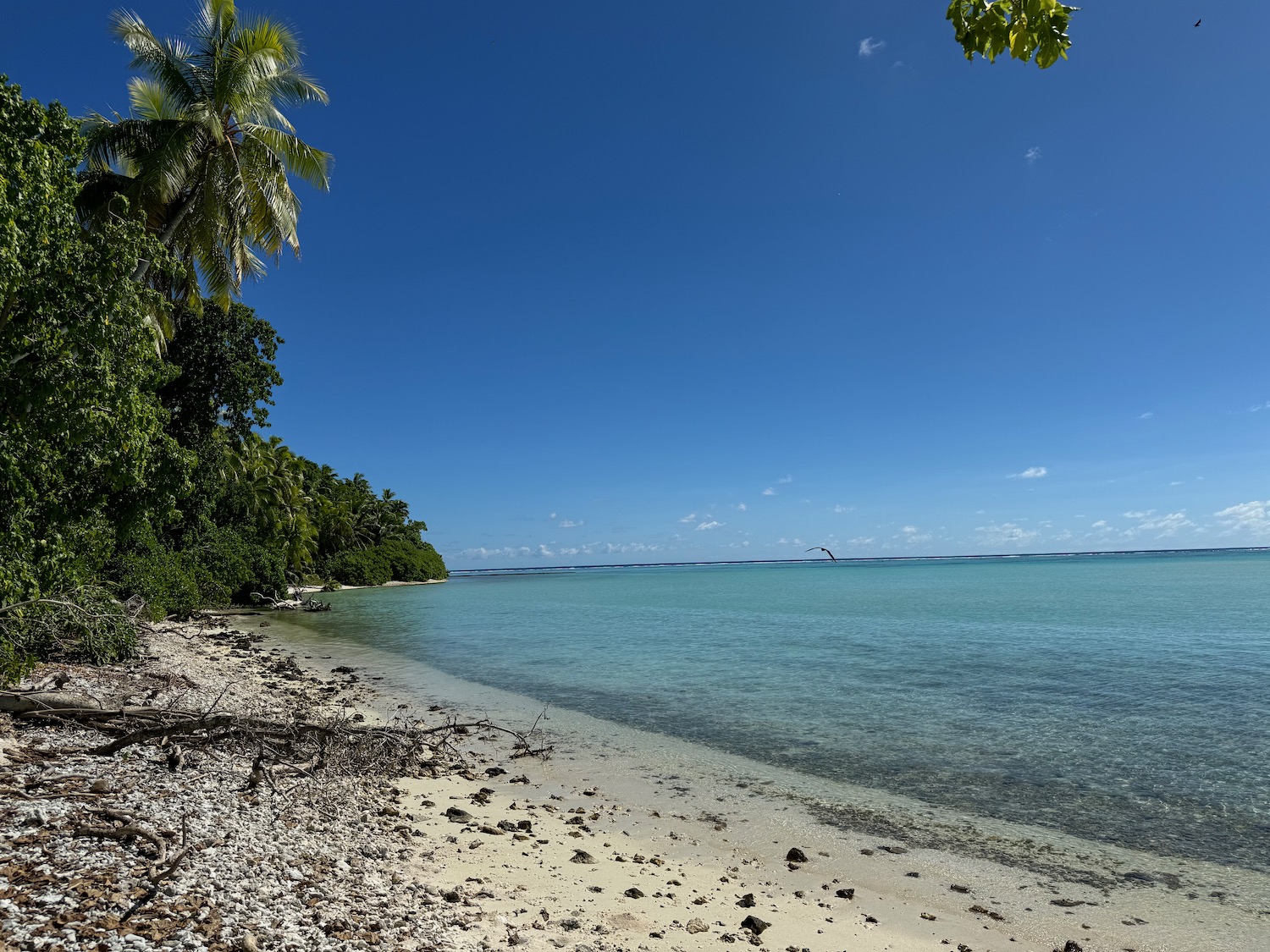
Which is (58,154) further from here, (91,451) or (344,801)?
(344,801)

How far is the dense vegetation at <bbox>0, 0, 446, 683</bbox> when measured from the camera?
8.15 m

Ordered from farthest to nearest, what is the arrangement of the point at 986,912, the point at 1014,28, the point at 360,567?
the point at 360,567 → the point at 986,912 → the point at 1014,28

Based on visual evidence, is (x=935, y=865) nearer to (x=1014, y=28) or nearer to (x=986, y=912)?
(x=986, y=912)

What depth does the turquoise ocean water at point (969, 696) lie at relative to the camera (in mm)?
9320

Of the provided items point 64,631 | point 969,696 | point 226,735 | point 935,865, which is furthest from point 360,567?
point 935,865

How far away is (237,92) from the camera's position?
16.4 meters

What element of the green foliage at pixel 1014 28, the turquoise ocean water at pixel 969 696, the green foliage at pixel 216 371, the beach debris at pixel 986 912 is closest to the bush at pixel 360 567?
the turquoise ocean water at pixel 969 696

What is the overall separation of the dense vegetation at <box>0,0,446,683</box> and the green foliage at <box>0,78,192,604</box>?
0.07ft

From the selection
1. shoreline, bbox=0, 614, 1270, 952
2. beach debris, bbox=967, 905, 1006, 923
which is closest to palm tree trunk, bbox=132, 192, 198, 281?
shoreline, bbox=0, 614, 1270, 952

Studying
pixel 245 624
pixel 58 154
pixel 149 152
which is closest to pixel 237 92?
pixel 149 152

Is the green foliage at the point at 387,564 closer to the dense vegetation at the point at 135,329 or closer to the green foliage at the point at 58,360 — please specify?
the dense vegetation at the point at 135,329

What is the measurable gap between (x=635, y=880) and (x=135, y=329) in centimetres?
907

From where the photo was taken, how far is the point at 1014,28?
3277 mm

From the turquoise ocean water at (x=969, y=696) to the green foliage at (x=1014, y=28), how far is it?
331 inches
